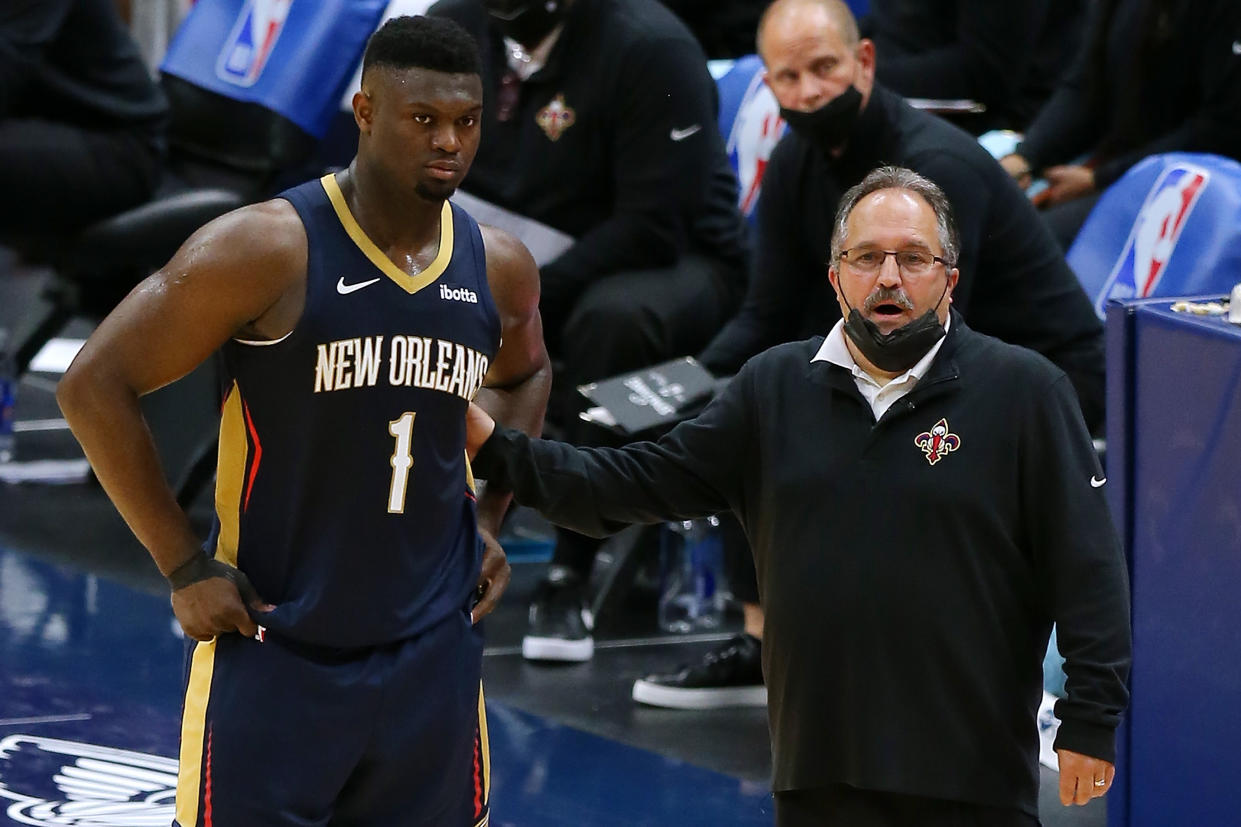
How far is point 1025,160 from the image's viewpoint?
6188 mm

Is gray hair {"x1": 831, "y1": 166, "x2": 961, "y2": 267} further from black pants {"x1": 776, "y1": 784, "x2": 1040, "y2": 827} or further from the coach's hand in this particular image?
the coach's hand

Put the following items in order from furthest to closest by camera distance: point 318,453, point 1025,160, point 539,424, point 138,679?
point 1025,160
point 138,679
point 539,424
point 318,453

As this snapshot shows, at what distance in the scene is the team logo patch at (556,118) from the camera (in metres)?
5.75

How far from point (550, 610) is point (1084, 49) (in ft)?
8.39

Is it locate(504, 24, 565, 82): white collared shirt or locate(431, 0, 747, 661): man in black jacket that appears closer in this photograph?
locate(431, 0, 747, 661): man in black jacket

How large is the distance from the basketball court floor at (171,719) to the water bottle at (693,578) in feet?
0.30

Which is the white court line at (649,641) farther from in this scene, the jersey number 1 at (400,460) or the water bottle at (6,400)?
the jersey number 1 at (400,460)

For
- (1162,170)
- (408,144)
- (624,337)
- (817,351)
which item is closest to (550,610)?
(624,337)

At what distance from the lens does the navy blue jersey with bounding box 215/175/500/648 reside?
280 centimetres

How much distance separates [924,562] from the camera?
9.75 ft

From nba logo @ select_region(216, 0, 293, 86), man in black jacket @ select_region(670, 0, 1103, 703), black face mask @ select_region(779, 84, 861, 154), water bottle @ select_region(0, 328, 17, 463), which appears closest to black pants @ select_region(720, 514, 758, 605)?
man in black jacket @ select_region(670, 0, 1103, 703)

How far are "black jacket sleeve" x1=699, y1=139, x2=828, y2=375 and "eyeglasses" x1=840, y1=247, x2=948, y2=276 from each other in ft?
6.44

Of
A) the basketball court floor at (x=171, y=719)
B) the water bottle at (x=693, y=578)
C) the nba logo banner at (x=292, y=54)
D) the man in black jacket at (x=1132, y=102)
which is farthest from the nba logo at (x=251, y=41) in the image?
the man in black jacket at (x=1132, y=102)

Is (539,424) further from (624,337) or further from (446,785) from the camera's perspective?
(624,337)
